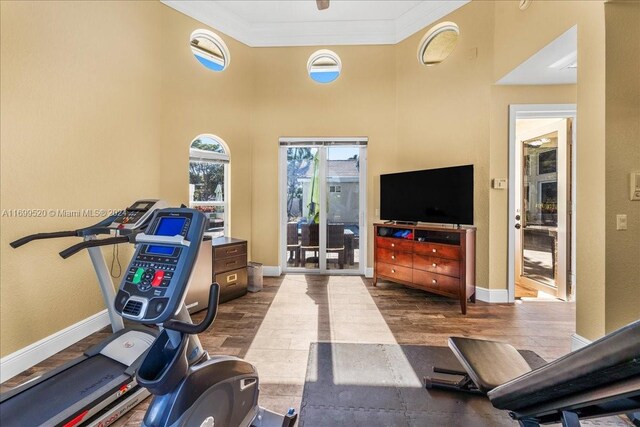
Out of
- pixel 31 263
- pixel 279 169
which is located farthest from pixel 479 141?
pixel 31 263

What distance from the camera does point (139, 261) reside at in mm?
1124

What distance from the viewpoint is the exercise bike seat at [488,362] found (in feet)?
4.75

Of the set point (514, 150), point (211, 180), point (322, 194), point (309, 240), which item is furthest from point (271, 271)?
point (514, 150)

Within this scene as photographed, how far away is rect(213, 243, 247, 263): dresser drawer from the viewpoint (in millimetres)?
3291

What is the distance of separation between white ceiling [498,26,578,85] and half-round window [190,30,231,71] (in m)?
3.82

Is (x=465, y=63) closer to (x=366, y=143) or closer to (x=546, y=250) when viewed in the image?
(x=366, y=143)

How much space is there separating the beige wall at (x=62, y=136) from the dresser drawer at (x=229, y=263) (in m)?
1.15

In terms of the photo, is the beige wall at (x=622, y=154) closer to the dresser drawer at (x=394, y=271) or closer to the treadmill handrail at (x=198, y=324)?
the dresser drawer at (x=394, y=271)

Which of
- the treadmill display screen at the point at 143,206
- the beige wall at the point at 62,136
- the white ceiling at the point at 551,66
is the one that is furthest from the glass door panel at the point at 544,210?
the beige wall at the point at 62,136

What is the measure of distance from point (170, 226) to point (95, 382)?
4.03ft

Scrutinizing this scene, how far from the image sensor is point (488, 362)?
159 cm

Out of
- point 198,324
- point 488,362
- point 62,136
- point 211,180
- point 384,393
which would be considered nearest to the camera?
point 198,324

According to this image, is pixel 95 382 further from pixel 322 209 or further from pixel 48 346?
pixel 322 209

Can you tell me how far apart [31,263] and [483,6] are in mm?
5280
